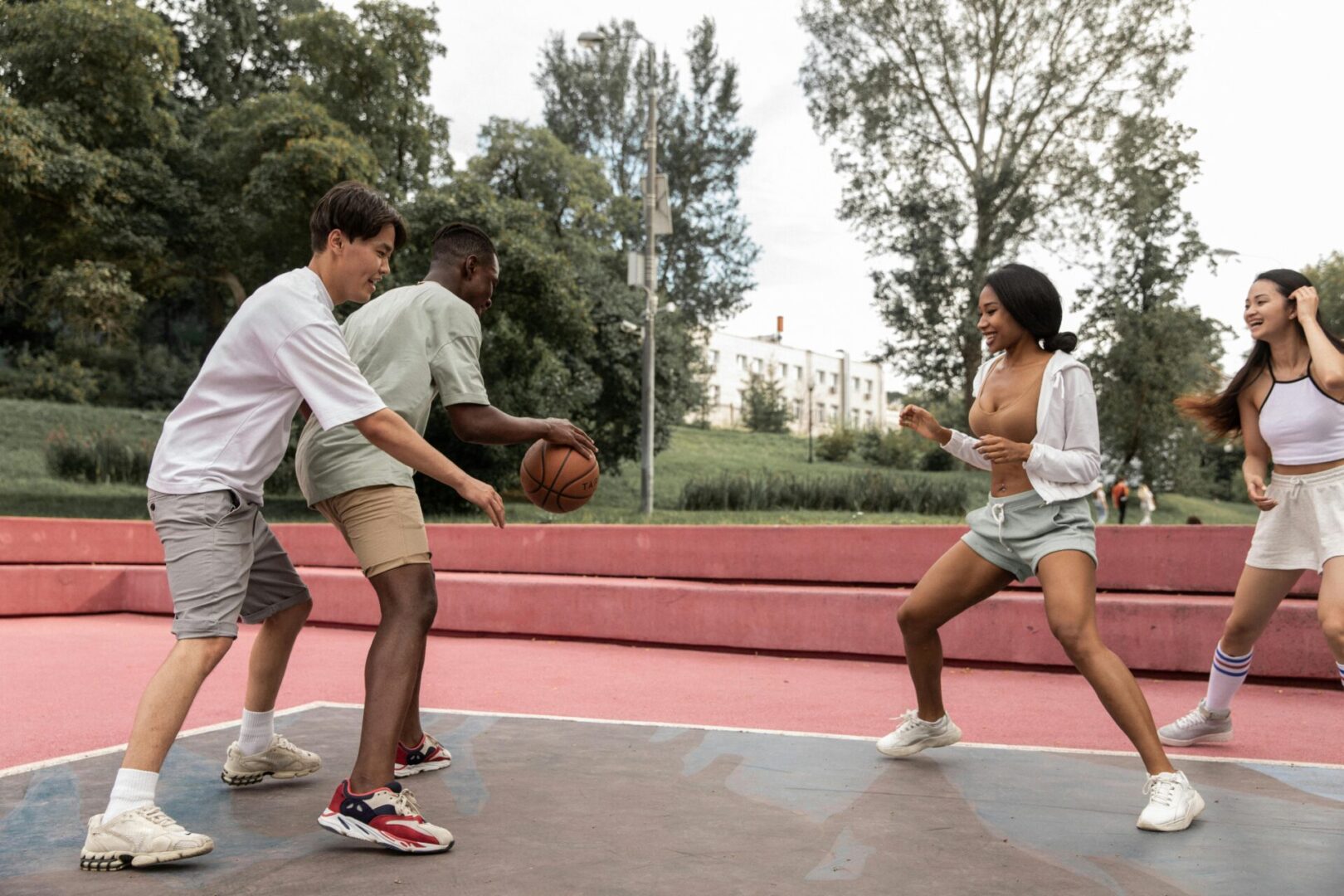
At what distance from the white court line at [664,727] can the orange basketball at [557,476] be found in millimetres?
1622

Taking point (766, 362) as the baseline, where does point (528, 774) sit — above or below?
below

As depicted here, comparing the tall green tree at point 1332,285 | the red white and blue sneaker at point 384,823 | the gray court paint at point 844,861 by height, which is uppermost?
the tall green tree at point 1332,285

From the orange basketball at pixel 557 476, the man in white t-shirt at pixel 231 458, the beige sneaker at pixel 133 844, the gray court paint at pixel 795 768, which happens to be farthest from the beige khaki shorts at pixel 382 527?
the gray court paint at pixel 795 768

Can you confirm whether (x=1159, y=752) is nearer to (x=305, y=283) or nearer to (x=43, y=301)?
(x=305, y=283)

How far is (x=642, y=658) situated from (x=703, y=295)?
41.9m

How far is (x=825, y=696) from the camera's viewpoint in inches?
277

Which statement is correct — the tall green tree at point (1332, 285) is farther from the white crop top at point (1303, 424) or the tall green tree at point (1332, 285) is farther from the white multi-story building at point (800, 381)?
the white crop top at point (1303, 424)

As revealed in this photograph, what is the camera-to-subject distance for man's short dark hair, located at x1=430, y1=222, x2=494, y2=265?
4.45 metres

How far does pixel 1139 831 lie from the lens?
392 centimetres

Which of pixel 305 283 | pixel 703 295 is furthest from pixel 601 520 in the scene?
pixel 703 295

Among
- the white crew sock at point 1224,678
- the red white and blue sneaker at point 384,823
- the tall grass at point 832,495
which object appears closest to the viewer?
the red white and blue sneaker at point 384,823

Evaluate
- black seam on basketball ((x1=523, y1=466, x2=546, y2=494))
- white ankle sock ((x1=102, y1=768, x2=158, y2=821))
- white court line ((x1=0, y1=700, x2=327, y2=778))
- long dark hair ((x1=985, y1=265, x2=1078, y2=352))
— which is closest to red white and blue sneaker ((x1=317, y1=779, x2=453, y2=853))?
white ankle sock ((x1=102, y1=768, x2=158, y2=821))

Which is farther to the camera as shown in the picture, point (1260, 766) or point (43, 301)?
point (43, 301)

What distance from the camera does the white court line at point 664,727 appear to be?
4855 mm
